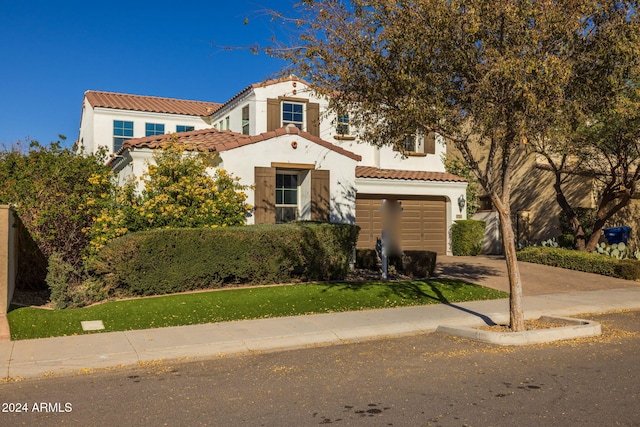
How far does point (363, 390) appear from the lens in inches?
270

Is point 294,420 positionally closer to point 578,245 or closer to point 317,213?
point 317,213

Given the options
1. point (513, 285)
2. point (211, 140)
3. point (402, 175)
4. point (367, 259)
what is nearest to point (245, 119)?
point (211, 140)

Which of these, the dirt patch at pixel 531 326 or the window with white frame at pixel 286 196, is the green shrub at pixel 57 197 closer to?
the window with white frame at pixel 286 196

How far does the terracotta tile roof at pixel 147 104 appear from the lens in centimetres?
2604

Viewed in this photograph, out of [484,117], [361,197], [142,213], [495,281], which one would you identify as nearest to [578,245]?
[495,281]

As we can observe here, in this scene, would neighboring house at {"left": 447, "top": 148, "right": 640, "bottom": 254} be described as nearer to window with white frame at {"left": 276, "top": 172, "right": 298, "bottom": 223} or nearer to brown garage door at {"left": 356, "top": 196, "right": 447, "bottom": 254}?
brown garage door at {"left": 356, "top": 196, "right": 447, "bottom": 254}

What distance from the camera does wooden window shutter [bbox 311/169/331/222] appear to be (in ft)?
61.0

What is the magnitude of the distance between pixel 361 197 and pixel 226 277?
29.6ft

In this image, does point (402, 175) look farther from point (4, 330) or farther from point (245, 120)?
point (4, 330)

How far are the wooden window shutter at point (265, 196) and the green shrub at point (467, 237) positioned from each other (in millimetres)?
8355

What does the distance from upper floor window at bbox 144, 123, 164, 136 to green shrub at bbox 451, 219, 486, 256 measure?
13266 mm

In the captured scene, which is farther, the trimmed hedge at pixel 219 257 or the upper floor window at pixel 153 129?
the upper floor window at pixel 153 129

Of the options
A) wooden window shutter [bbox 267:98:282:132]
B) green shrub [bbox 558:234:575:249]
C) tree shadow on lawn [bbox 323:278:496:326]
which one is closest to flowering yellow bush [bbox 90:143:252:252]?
tree shadow on lawn [bbox 323:278:496:326]

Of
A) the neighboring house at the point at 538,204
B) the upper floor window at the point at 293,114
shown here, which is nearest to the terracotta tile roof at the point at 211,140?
the upper floor window at the point at 293,114
